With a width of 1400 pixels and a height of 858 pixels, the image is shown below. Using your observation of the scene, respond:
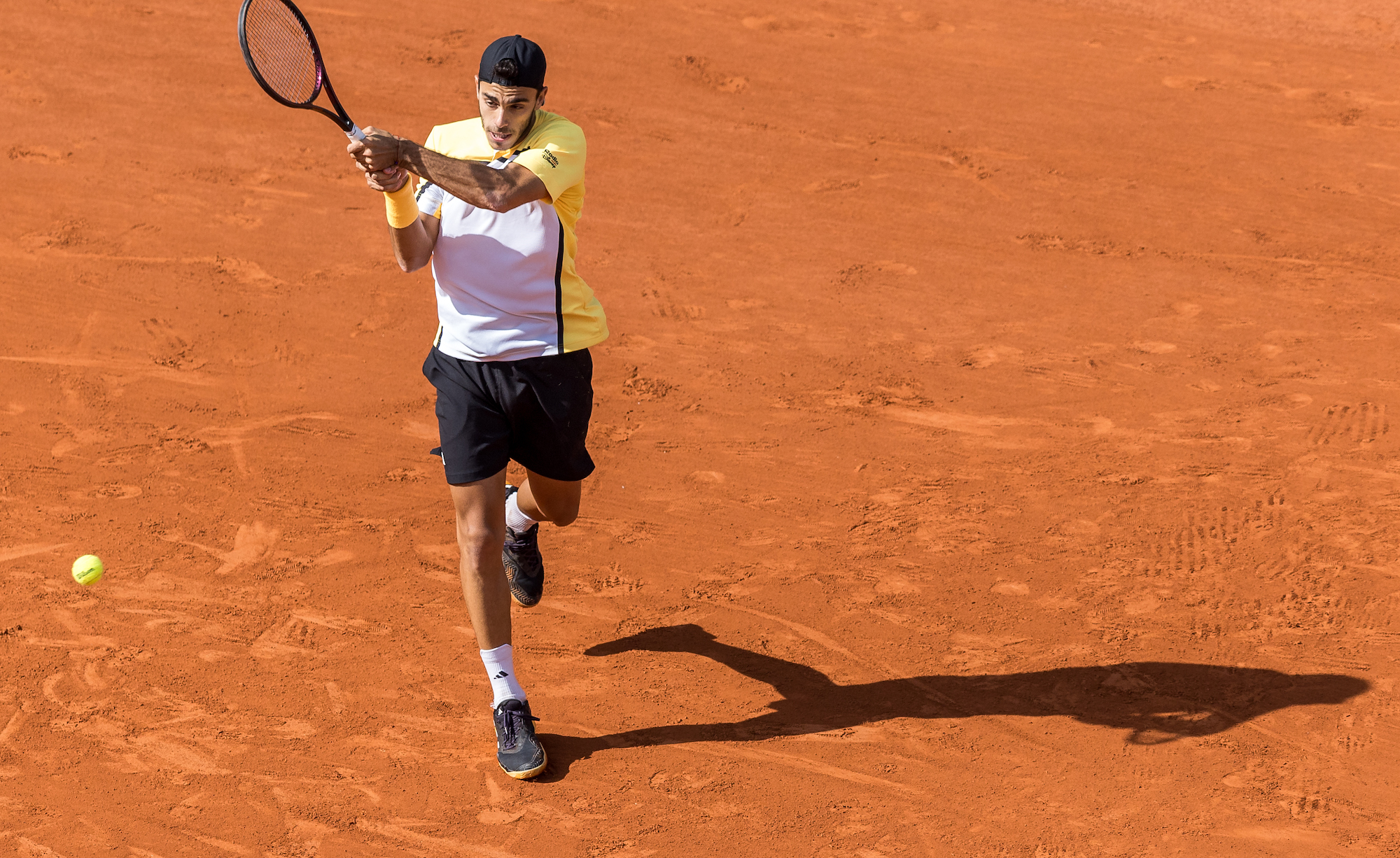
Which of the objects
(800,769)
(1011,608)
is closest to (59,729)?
(800,769)

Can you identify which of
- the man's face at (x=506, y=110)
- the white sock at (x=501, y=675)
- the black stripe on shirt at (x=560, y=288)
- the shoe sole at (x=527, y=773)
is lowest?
the shoe sole at (x=527, y=773)

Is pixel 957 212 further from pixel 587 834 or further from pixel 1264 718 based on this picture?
pixel 587 834

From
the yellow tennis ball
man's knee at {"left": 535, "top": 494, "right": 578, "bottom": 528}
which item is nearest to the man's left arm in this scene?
man's knee at {"left": 535, "top": 494, "right": 578, "bottom": 528}

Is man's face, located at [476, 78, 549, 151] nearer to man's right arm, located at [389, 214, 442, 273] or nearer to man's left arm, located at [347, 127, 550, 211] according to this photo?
man's left arm, located at [347, 127, 550, 211]

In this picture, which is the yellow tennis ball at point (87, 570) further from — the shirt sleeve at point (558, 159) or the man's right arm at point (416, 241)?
the shirt sleeve at point (558, 159)

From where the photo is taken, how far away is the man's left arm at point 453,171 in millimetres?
3980

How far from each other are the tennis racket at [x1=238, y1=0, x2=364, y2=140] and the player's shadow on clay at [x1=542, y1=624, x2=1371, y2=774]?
257 cm

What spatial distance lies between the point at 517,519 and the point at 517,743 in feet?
3.54

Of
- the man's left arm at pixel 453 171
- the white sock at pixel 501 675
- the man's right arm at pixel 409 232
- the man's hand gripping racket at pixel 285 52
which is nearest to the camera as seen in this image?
the man's left arm at pixel 453 171

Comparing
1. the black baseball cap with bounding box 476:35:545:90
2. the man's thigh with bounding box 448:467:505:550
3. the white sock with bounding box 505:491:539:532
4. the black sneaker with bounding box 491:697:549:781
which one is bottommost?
the black sneaker with bounding box 491:697:549:781

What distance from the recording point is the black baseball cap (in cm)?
425

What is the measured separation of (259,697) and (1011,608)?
10.5 feet

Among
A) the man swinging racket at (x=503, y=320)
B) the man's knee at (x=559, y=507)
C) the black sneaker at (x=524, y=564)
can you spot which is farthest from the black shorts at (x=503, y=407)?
the black sneaker at (x=524, y=564)

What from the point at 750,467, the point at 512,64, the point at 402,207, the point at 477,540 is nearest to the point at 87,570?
the point at 477,540
